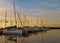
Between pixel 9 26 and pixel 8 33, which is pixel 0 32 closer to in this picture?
pixel 8 33

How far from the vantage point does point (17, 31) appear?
1612 inches

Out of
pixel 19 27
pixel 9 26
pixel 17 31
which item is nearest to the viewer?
pixel 17 31

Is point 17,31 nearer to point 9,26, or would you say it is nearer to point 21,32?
point 21,32

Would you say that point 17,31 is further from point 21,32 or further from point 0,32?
point 0,32

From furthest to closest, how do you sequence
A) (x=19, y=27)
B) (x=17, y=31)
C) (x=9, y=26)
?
(x=9, y=26) → (x=19, y=27) → (x=17, y=31)

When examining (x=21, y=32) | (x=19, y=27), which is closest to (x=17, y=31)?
(x=21, y=32)

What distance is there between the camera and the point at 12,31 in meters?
41.6

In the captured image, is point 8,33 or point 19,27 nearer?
point 8,33

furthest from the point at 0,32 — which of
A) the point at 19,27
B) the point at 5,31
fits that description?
the point at 19,27

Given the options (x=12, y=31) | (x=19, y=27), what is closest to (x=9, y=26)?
(x=19, y=27)

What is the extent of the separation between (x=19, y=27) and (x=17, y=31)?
4381mm

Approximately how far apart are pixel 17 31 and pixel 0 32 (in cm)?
492

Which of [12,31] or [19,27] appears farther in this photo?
[19,27]

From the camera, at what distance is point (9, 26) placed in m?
51.2
